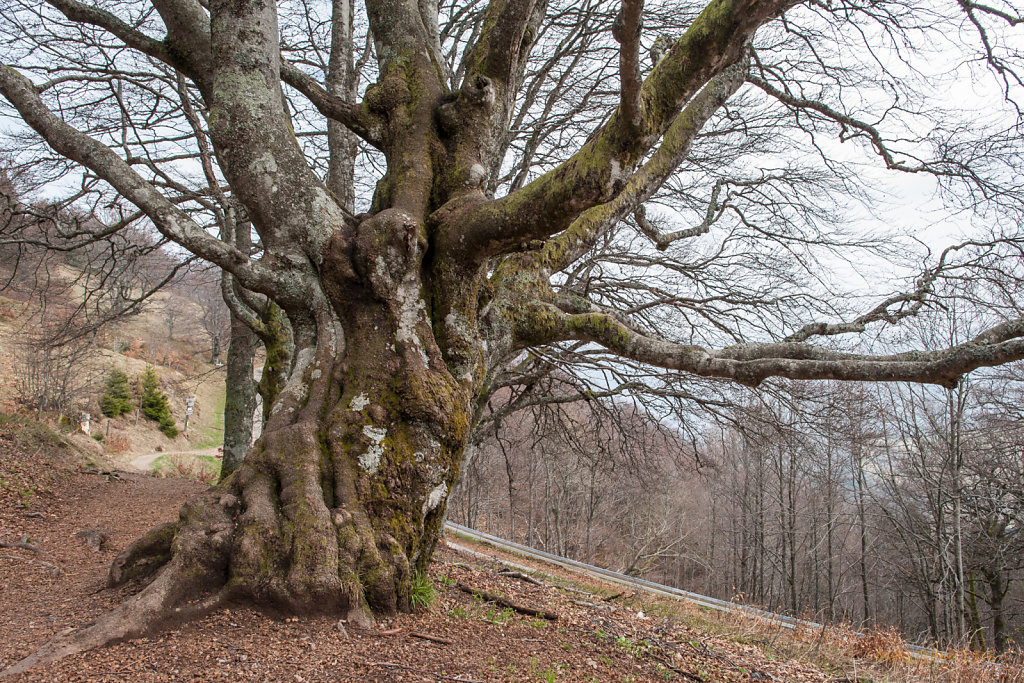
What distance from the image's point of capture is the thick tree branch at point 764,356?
3439 mm

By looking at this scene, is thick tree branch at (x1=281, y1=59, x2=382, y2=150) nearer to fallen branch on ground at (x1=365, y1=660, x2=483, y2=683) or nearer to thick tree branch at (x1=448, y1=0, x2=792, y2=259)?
thick tree branch at (x1=448, y1=0, x2=792, y2=259)

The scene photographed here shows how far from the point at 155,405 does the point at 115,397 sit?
1772 mm

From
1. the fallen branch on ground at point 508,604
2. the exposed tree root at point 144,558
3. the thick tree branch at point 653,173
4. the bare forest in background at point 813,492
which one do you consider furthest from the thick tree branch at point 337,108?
the bare forest in background at point 813,492

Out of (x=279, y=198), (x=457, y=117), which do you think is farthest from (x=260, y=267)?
(x=457, y=117)

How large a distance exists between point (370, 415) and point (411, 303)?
0.80 meters

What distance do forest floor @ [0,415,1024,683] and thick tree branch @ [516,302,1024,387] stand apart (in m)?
2.12

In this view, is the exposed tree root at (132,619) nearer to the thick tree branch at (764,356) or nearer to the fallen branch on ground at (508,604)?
the fallen branch on ground at (508,604)

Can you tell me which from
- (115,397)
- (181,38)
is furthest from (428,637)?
(115,397)

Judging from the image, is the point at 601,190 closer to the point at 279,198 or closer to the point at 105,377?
the point at 279,198

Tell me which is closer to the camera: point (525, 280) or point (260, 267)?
point (260, 267)

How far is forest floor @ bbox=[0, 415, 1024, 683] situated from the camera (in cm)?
227

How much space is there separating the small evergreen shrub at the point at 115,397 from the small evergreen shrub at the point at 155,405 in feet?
2.59

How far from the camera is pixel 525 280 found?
4.77 m

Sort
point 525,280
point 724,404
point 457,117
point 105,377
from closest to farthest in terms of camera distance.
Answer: point 457,117 < point 525,280 < point 724,404 < point 105,377
